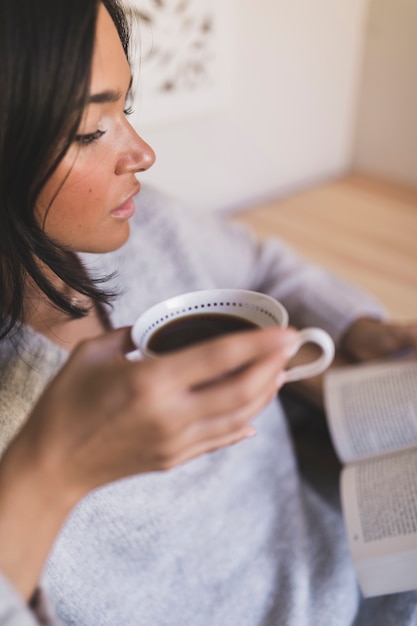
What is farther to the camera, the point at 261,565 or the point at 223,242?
the point at 223,242

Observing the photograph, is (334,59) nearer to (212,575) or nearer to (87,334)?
(87,334)

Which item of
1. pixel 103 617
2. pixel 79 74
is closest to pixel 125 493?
pixel 103 617

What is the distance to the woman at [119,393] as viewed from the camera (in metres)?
0.30

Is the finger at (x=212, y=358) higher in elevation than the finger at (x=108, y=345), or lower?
higher

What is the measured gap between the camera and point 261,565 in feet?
1.93

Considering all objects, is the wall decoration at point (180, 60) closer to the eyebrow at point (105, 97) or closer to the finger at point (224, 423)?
the eyebrow at point (105, 97)

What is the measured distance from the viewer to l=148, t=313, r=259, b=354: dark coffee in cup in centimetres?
35

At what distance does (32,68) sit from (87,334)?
11.0 inches

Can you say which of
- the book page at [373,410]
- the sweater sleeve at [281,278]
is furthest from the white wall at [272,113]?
the book page at [373,410]

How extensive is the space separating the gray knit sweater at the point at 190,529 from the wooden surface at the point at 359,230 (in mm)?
377

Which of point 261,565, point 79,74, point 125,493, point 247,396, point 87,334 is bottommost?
point 261,565

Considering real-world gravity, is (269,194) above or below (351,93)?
below

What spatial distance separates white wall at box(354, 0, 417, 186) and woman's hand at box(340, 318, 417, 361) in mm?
772

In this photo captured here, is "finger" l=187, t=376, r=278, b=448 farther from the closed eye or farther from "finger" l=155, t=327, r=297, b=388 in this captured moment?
the closed eye
